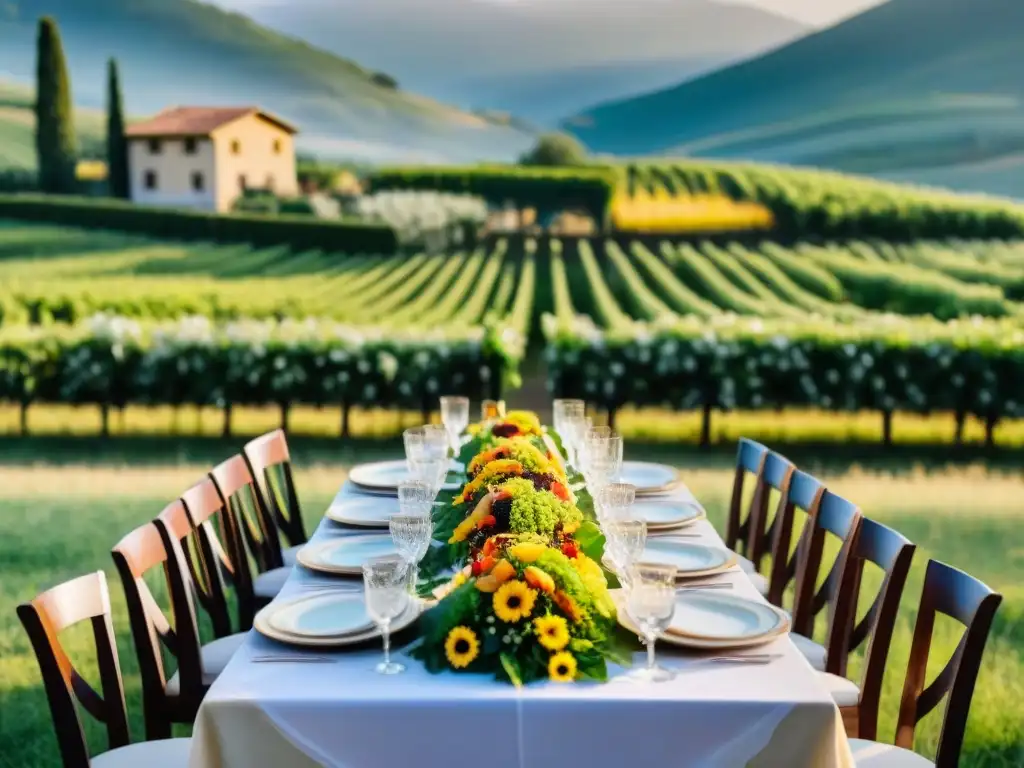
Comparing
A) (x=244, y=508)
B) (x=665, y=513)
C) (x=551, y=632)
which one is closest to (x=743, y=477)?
(x=665, y=513)

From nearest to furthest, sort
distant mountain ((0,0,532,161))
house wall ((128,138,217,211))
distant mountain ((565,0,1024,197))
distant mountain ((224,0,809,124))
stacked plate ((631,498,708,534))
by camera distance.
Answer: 1. stacked plate ((631,498,708,534))
2. distant mountain ((565,0,1024,197))
3. house wall ((128,138,217,211))
4. distant mountain ((0,0,532,161))
5. distant mountain ((224,0,809,124))

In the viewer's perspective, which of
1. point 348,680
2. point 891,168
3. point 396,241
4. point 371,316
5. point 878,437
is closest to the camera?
point 348,680

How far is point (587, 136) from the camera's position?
25391 mm

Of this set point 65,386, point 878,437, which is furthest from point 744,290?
point 65,386

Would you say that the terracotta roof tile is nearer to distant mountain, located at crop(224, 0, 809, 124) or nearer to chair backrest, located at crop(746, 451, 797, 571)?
distant mountain, located at crop(224, 0, 809, 124)

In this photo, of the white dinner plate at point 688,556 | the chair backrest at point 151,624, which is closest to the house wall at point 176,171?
the chair backrest at point 151,624

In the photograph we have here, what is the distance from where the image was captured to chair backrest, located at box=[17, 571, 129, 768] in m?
2.55

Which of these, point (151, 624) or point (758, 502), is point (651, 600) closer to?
point (151, 624)

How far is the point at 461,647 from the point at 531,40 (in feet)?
74.5

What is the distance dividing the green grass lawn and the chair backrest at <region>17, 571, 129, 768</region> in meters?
1.32

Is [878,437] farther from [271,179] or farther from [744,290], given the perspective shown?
[271,179]


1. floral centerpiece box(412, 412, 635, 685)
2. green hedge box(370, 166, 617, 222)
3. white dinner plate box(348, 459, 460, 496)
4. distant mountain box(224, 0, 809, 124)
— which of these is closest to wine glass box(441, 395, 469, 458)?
white dinner plate box(348, 459, 460, 496)

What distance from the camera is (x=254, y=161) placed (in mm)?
22344

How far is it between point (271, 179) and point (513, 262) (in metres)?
5.25
